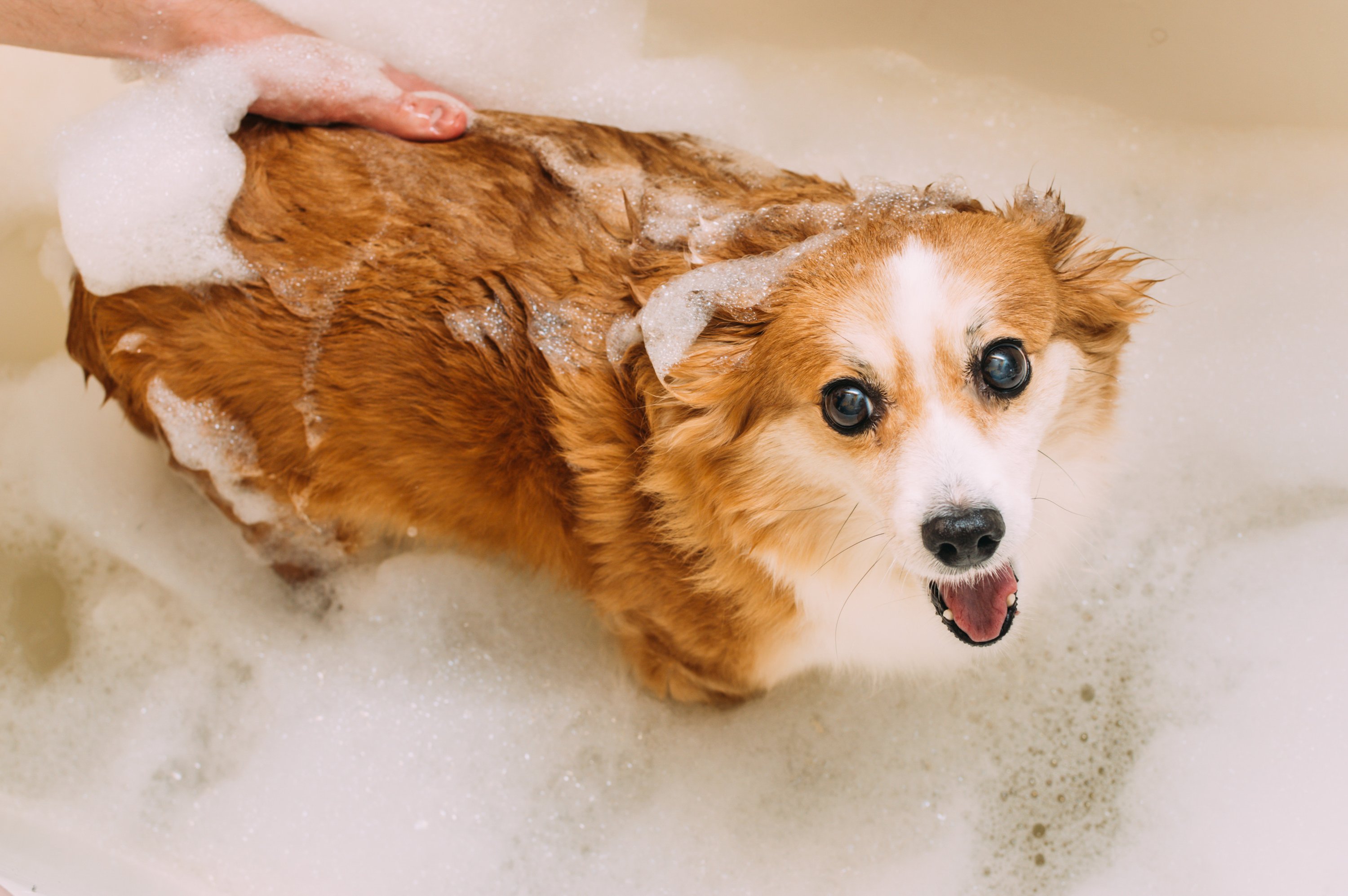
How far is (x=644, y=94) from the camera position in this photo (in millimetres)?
2512

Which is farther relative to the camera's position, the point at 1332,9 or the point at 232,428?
the point at 1332,9

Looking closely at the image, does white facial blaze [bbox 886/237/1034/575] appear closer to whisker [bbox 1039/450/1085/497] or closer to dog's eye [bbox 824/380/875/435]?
dog's eye [bbox 824/380/875/435]

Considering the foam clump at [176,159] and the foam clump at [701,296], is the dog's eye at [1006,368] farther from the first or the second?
the foam clump at [176,159]

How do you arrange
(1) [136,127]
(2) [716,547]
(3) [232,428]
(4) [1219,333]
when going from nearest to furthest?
(2) [716,547]
(3) [232,428]
(1) [136,127]
(4) [1219,333]

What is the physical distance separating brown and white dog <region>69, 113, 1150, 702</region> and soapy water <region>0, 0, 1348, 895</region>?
443 millimetres

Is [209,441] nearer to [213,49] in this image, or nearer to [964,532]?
[213,49]

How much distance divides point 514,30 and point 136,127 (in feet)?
3.17

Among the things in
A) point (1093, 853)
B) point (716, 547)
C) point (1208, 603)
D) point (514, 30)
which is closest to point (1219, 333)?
point (1208, 603)

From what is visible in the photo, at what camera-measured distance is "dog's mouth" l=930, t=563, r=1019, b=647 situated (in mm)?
1569

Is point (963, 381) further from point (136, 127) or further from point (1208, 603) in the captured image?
point (136, 127)

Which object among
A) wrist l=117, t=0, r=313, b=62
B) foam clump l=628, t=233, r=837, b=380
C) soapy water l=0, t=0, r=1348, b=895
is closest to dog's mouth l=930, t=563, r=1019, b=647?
foam clump l=628, t=233, r=837, b=380

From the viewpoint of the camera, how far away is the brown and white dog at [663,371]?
4.47 feet

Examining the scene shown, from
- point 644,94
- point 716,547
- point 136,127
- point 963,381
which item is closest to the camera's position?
point 963,381

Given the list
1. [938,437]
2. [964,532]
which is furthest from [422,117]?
[964,532]
